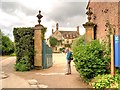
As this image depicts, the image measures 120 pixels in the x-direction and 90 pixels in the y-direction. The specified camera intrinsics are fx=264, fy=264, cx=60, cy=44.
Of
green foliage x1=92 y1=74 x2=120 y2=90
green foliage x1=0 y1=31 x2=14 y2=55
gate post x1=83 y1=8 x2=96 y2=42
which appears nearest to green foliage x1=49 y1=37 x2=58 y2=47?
green foliage x1=0 y1=31 x2=14 y2=55

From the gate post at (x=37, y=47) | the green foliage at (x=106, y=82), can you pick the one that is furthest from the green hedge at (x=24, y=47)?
the green foliage at (x=106, y=82)

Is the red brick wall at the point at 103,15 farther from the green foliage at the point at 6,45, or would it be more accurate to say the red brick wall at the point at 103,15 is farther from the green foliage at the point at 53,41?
the green foliage at the point at 53,41

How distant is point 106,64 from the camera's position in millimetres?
11602

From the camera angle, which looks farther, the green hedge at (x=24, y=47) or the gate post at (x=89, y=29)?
the green hedge at (x=24, y=47)

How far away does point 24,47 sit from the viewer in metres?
17.6

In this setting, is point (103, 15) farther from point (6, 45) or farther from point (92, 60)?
point (6, 45)

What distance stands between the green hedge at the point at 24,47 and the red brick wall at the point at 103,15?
4588 millimetres

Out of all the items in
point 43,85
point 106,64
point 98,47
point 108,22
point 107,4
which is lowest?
point 43,85

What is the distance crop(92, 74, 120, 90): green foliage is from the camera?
9922 millimetres

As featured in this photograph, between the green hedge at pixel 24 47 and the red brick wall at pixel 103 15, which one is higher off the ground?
the red brick wall at pixel 103 15

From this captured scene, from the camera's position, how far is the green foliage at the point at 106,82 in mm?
9922

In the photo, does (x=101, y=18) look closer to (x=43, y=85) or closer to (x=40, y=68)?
(x=40, y=68)

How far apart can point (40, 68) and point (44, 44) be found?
1.82m

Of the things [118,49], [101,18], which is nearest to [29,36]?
[101,18]
